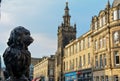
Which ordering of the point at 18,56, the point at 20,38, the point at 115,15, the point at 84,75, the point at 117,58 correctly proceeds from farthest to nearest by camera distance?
the point at 84,75 → the point at 115,15 → the point at 117,58 → the point at 20,38 → the point at 18,56

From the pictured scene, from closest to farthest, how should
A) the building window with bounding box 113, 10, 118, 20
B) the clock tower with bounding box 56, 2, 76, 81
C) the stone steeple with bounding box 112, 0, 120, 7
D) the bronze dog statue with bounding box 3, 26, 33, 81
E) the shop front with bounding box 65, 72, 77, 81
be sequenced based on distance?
1. the bronze dog statue with bounding box 3, 26, 33, 81
2. the building window with bounding box 113, 10, 118, 20
3. the stone steeple with bounding box 112, 0, 120, 7
4. the shop front with bounding box 65, 72, 77, 81
5. the clock tower with bounding box 56, 2, 76, 81

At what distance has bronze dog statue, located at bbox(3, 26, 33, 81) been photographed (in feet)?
20.6

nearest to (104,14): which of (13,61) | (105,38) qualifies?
(105,38)

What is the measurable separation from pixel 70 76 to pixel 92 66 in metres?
15.9

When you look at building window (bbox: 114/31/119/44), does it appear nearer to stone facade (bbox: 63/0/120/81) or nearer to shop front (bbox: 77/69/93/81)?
stone facade (bbox: 63/0/120/81)

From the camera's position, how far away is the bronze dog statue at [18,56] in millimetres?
6266

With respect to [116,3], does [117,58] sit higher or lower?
lower

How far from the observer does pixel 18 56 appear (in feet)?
20.5

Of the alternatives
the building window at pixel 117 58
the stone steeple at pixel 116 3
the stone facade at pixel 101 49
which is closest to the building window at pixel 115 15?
the stone facade at pixel 101 49

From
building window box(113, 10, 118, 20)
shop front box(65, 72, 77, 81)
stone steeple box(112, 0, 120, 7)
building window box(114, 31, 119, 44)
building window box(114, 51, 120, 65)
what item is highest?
stone steeple box(112, 0, 120, 7)

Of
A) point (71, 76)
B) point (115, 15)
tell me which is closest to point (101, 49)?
point (115, 15)

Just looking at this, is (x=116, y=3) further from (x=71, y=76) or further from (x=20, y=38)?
(x=20, y=38)

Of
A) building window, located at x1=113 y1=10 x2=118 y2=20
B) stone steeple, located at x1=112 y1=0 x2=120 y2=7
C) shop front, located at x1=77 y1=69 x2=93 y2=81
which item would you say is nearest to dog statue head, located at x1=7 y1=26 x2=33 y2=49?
building window, located at x1=113 y1=10 x2=118 y2=20

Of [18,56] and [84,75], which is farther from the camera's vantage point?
[84,75]
